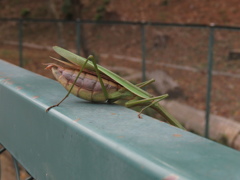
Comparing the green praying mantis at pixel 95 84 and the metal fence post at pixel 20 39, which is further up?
the green praying mantis at pixel 95 84

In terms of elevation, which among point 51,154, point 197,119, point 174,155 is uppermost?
point 174,155

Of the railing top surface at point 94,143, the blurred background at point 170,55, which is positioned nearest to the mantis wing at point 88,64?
the railing top surface at point 94,143

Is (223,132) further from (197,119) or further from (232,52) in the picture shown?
(232,52)

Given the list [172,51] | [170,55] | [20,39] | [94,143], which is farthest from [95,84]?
[20,39]

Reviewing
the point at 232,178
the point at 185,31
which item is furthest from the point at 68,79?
the point at 185,31

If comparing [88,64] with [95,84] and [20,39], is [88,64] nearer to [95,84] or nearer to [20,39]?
[95,84]

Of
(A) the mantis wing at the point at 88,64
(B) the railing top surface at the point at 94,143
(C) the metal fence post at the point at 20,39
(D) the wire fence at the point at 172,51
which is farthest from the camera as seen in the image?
(C) the metal fence post at the point at 20,39

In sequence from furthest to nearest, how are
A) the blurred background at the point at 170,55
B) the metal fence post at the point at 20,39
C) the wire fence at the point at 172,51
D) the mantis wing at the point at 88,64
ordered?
the metal fence post at the point at 20,39 < the wire fence at the point at 172,51 < the blurred background at the point at 170,55 < the mantis wing at the point at 88,64

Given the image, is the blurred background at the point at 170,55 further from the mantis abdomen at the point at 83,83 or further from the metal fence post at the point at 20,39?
the mantis abdomen at the point at 83,83
